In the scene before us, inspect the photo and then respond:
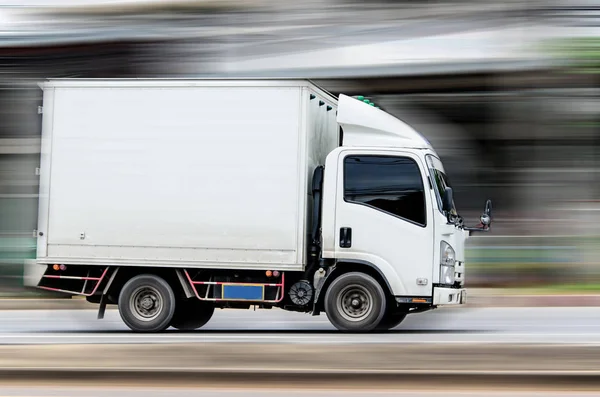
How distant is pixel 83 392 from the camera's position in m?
8.83

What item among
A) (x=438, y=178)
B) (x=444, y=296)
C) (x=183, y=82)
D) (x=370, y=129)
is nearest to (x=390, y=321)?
(x=444, y=296)

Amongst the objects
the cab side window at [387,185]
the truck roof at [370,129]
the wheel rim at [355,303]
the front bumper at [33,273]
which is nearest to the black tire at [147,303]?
the front bumper at [33,273]

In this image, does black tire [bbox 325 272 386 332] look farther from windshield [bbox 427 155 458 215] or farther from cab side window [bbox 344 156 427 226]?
windshield [bbox 427 155 458 215]

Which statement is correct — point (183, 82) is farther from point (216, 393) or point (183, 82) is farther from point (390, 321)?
point (216, 393)

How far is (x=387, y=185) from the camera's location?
44.8 ft

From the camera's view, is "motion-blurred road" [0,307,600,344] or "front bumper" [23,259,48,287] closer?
"motion-blurred road" [0,307,600,344]

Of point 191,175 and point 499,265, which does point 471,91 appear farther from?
point 191,175

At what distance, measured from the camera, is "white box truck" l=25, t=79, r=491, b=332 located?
538 inches

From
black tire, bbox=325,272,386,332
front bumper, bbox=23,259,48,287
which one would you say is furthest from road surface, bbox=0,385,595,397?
front bumper, bbox=23,259,48,287

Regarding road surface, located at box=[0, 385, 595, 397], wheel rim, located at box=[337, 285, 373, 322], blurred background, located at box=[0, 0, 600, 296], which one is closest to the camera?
road surface, located at box=[0, 385, 595, 397]

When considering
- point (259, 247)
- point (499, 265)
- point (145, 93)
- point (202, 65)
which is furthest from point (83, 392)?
point (202, 65)

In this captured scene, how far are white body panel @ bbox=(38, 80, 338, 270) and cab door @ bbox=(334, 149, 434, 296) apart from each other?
552 mm

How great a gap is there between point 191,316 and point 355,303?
2619mm

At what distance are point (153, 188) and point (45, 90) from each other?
201cm
